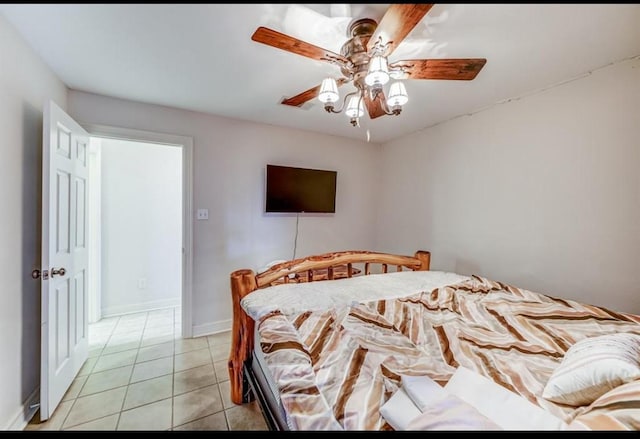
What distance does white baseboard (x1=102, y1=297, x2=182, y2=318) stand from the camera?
3.24 m

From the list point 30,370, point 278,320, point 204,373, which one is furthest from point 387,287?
point 30,370

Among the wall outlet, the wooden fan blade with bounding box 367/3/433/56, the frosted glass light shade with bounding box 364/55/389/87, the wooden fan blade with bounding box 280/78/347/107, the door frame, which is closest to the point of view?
the wooden fan blade with bounding box 367/3/433/56

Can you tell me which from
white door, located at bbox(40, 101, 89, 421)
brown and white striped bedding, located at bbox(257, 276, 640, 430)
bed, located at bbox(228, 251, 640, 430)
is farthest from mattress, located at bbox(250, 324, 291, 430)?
white door, located at bbox(40, 101, 89, 421)

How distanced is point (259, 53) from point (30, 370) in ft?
8.24

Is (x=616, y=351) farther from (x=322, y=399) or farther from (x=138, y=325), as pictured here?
(x=138, y=325)

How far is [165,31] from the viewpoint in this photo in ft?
4.83

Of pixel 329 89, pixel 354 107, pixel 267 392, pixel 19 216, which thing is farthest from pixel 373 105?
pixel 19 216

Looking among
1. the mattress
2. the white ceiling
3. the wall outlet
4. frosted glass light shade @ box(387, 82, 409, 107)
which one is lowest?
the mattress

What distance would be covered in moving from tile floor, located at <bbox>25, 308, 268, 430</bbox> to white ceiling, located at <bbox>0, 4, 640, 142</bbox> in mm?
2300

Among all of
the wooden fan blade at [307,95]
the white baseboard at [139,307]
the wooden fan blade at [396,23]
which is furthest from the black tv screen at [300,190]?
the white baseboard at [139,307]

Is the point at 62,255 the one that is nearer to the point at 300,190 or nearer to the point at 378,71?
the point at 300,190

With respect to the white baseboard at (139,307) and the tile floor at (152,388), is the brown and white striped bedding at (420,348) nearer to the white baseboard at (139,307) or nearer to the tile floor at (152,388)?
the tile floor at (152,388)

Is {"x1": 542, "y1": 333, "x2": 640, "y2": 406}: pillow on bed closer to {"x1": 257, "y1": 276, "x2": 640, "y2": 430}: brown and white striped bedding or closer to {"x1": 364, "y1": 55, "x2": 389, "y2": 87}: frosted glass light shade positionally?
{"x1": 257, "y1": 276, "x2": 640, "y2": 430}: brown and white striped bedding

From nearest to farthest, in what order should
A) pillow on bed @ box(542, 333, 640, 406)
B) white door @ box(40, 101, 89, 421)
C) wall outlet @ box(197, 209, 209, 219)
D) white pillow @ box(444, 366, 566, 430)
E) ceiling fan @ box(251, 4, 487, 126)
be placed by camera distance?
white pillow @ box(444, 366, 566, 430)
pillow on bed @ box(542, 333, 640, 406)
ceiling fan @ box(251, 4, 487, 126)
white door @ box(40, 101, 89, 421)
wall outlet @ box(197, 209, 209, 219)
